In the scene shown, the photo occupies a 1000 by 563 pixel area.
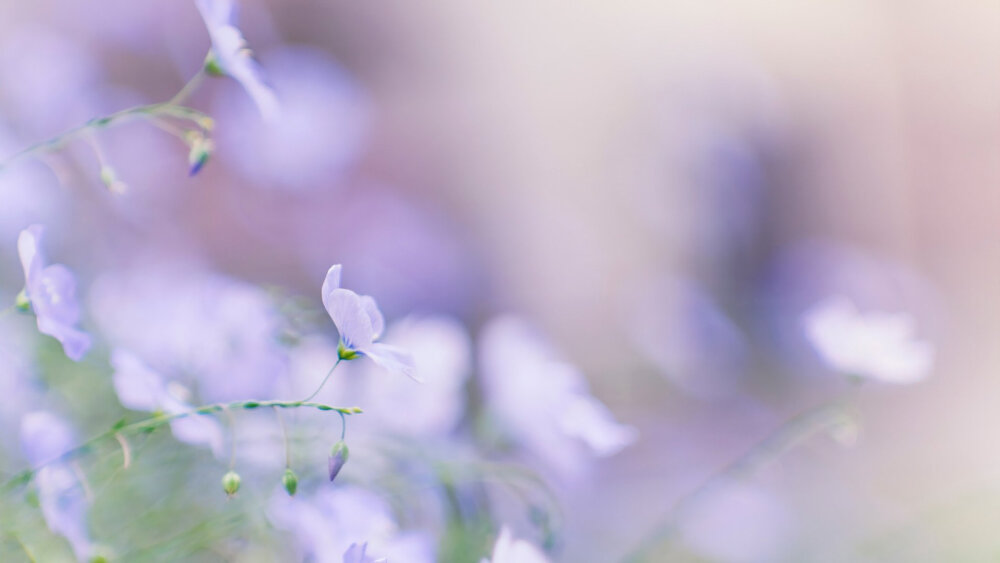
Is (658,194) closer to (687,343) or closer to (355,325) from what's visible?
(687,343)

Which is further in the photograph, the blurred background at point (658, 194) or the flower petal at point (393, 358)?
the blurred background at point (658, 194)

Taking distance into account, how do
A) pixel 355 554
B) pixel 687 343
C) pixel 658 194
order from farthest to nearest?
pixel 658 194
pixel 687 343
pixel 355 554

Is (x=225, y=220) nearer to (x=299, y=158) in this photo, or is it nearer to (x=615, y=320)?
(x=299, y=158)

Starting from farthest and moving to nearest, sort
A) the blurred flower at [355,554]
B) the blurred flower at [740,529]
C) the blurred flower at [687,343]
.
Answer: the blurred flower at [687,343], the blurred flower at [740,529], the blurred flower at [355,554]

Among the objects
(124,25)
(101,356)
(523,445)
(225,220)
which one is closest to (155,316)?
(101,356)

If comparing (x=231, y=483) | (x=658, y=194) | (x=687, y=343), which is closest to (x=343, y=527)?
(x=231, y=483)

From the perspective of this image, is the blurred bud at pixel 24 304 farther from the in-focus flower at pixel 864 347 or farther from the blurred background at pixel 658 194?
the blurred background at pixel 658 194

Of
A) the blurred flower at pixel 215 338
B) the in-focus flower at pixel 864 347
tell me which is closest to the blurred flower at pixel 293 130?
the blurred flower at pixel 215 338
